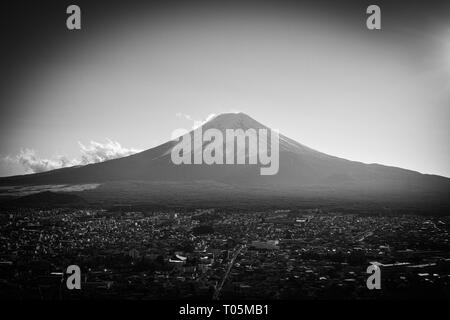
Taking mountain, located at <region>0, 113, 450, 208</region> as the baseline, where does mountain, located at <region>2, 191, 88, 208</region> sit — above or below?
below

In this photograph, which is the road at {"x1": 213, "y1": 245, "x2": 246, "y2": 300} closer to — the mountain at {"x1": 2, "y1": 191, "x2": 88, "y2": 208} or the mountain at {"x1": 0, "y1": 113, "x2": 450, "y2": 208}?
the mountain at {"x1": 2, "y1": 191, "x2": 88, "y2": 208}

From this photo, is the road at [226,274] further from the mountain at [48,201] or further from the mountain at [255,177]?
the mountain at [255,177]

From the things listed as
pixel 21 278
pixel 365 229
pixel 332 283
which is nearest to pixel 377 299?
pixel 332 283

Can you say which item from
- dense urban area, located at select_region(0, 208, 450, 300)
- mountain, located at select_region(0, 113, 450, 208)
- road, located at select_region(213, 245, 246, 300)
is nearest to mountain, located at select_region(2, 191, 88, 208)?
mountain, located at select_region(0, 113, 450, 208)

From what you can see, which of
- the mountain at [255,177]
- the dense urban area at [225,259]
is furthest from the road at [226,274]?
the mountain at [255,177]

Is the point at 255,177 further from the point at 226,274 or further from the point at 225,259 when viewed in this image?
the point at 226,274
